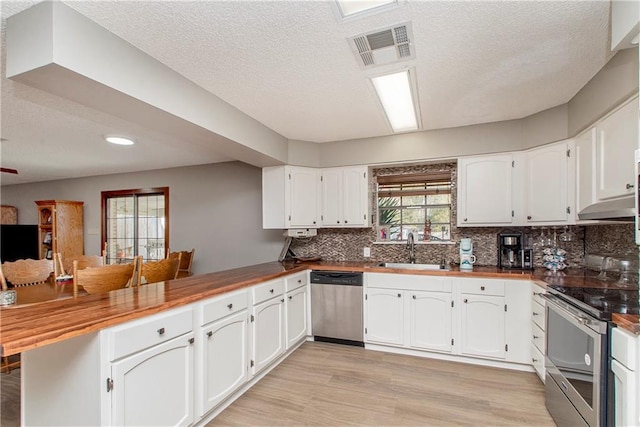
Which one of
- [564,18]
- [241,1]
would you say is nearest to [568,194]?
[564,18]

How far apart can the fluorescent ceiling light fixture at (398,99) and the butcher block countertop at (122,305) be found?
1.54 meters

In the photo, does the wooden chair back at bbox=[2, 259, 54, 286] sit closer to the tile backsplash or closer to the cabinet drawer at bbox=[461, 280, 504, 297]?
the tile backsplash

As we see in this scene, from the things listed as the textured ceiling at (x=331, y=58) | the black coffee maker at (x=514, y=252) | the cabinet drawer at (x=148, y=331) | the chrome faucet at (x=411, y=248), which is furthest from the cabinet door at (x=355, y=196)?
the cabinet drawer at (x=148, y=331)

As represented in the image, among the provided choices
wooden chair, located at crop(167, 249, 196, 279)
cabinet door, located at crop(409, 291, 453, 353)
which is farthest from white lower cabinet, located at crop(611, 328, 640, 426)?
wooden chair, located at crop(167, 249, 196, 279)

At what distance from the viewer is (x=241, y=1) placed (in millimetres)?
1447

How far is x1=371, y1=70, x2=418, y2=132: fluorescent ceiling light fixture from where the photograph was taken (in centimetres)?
225

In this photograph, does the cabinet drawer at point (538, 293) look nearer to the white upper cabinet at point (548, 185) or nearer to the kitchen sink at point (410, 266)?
the white upper cabinet at point (548, 185)

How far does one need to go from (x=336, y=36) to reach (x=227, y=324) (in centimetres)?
204

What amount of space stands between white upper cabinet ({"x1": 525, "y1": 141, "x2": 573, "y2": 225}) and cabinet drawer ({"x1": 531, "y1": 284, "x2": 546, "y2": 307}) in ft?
2.15

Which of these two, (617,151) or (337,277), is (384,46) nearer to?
(617,151)

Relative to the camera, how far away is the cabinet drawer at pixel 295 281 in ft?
10.2

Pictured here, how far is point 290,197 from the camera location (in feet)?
12.1

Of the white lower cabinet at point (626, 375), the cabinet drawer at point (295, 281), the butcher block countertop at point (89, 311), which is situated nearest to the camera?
the butcher block countertop at point (89, 311)

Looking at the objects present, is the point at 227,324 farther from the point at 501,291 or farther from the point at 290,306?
the point at 501,291
